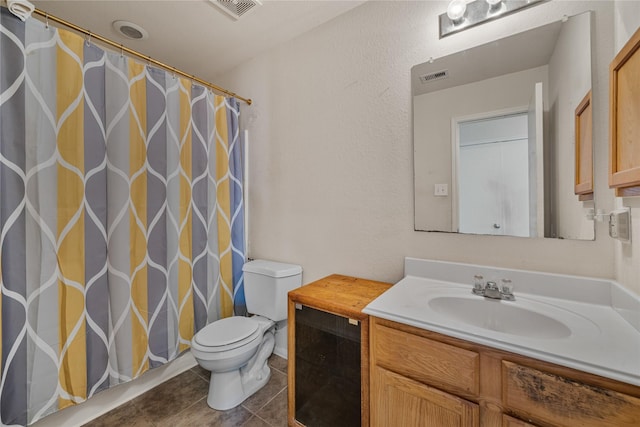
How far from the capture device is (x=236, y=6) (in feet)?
5.27

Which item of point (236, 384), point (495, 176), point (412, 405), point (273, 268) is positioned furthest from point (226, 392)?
point (495, 176)

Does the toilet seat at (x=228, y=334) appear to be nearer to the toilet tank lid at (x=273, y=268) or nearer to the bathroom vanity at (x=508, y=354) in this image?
the toilet tank lid at (x=273, y=268)

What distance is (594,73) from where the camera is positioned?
1.04 meters

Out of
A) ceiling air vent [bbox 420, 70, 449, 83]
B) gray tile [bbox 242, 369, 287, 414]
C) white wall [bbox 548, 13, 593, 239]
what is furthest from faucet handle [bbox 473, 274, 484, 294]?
gray tile [bbox 242, 369, 287, 414]

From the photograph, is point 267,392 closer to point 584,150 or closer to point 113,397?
point 113,397

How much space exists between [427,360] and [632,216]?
846 millimetres

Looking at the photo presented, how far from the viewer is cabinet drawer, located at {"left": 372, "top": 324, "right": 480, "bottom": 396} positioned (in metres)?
0.85

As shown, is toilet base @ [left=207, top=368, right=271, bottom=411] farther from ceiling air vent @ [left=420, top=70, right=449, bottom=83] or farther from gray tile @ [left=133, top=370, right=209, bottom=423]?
ceiling air vent @ [left=420, top=70, right=449, bottom=83]

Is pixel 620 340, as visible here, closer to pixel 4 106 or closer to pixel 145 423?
pixel 145 423

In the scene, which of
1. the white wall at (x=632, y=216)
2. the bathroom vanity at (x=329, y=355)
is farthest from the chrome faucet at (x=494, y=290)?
the bathroom vanity at (x=329, y=355)

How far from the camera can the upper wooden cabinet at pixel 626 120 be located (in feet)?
2.31

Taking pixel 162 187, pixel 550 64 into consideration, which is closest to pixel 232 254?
pixel 162 187

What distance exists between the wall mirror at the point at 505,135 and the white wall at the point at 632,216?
83 mm

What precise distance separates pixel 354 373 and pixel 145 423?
48.1 inches
